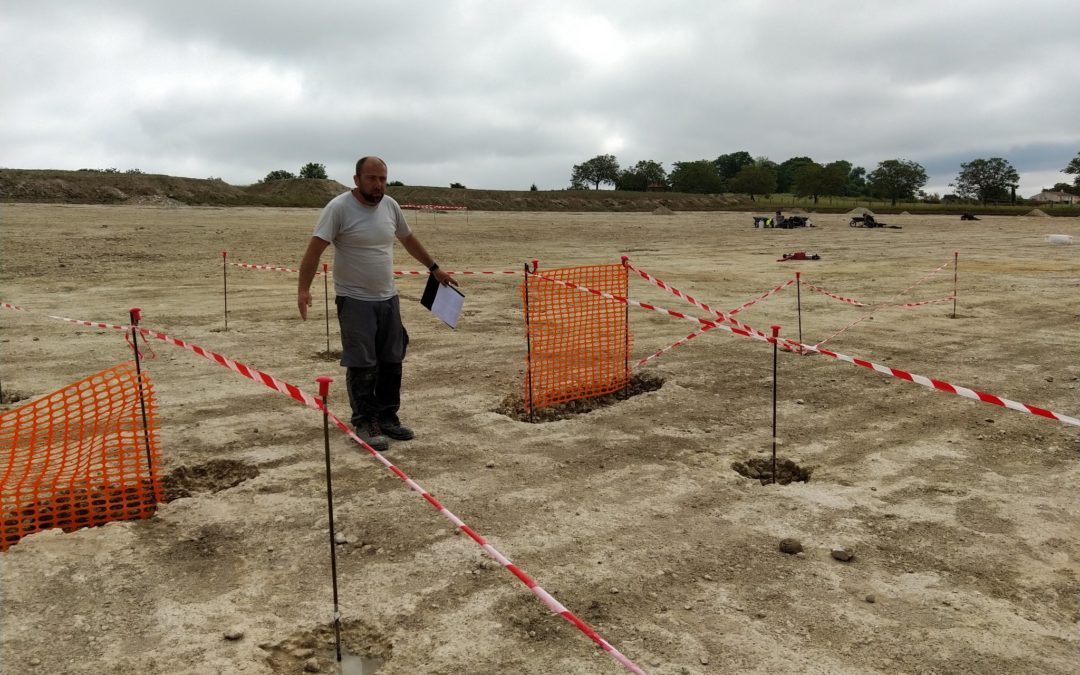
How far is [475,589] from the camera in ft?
12.6

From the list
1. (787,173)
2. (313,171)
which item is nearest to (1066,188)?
(787,173)

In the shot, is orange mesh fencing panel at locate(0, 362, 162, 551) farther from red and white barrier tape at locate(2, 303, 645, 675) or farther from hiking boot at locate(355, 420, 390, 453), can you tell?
hiking boot at locate(355, 420, 390, 453)

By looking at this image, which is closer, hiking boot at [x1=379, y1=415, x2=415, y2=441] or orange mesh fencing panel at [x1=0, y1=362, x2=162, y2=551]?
orange mesh fencing panel at [x1=0, y1=362, x2=162, y2=551]

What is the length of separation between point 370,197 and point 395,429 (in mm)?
1949

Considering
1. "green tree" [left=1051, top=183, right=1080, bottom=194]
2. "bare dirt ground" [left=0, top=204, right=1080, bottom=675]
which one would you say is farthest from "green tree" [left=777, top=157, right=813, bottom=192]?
"bare dirt ground" [left=0, top=204, right=1080, bottom=675]

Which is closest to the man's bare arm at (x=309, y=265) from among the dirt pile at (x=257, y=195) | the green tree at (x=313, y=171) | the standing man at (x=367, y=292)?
the standing man at (x=367, y=292)

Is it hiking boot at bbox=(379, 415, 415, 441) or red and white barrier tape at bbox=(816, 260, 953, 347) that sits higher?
red and white barrier tape at bbox=(816, 260, 953, 347)

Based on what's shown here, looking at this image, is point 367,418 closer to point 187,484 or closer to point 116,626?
point 187,484

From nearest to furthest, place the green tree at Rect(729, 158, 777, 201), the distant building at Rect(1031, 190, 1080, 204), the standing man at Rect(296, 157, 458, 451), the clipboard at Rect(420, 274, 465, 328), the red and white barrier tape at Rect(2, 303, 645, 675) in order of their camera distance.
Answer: the red and white barrier tape at Rect(2, 303, 645, 675)
the standing man at Rect(296, 157, 458, 451)
the clipboard at Rect(420, 274, 465, 328)
the distant building at Rect(1031, 190, 1080, 204)
the green tree at Rect(729, 158, 777, 201)

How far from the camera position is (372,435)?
19.8ft

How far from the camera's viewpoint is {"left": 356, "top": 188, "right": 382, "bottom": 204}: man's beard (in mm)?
5684

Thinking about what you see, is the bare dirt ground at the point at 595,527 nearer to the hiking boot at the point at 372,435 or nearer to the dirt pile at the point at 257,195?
the hiking boot at the point at 372,435

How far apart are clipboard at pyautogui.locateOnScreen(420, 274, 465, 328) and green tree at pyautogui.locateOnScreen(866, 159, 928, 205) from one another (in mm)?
108345

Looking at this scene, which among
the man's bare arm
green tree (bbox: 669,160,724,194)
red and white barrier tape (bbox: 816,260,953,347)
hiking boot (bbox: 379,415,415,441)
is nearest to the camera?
the man's bare arm
